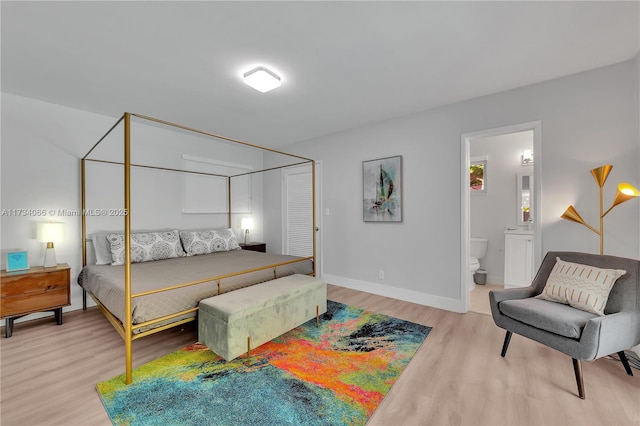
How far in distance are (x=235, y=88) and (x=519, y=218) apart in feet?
14.6

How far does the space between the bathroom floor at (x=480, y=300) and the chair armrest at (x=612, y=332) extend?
54.6 inches

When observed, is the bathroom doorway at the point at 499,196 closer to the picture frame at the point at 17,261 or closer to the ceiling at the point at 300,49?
the ceiling at the point at 300,49

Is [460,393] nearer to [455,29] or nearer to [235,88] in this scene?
[455,29]

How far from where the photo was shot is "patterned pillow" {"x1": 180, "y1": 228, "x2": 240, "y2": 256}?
3.80 meters

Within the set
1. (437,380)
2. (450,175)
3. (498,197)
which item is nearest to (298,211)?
(450,175)

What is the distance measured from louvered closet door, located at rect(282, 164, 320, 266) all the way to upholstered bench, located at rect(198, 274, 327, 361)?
207 cm

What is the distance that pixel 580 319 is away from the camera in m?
1.78

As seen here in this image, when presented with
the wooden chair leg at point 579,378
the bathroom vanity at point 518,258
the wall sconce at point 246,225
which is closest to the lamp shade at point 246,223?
the wall sconce at point 246,225

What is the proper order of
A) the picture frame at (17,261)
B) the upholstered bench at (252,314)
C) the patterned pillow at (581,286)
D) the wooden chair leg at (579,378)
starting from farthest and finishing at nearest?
the picture frame at (17,261) < the upholstered bench at (252,314) < the patterned pillow at (581,286) < the wooden chair leg at (579,378)

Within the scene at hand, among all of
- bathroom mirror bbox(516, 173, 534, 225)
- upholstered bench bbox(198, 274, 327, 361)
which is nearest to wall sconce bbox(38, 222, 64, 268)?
upholstered bench bbox(198, 274, 327, 361)

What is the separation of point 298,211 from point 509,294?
11.2ft

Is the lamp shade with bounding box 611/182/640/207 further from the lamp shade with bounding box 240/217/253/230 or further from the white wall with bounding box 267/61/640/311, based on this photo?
the lamp shade with bounding box 240/217/253/230

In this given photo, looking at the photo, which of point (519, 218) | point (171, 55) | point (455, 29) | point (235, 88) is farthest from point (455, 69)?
point (519, 218)

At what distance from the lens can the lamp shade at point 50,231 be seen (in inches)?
111
